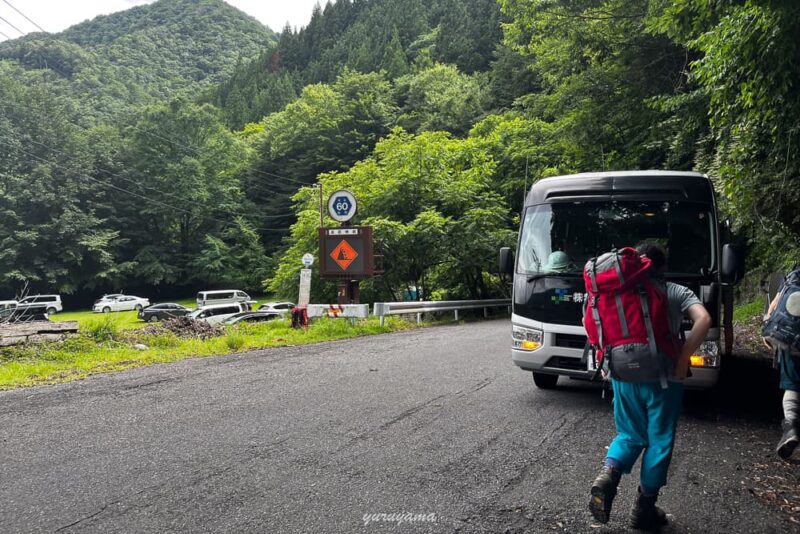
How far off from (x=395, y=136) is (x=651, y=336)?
35.8 metres

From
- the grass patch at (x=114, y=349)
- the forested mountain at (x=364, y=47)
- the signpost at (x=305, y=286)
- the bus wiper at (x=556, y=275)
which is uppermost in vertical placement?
the forested mountain at (x=364, y=47)

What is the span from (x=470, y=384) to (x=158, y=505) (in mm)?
4756

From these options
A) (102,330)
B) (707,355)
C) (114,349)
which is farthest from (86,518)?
(102,330)

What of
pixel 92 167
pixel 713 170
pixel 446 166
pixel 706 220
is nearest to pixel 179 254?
pixel 92 167

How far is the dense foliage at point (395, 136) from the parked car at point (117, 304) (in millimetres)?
5058

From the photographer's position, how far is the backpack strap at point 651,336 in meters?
3.47

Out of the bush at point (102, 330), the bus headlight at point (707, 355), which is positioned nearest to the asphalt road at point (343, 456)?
the bus headlight at point (707, 355)

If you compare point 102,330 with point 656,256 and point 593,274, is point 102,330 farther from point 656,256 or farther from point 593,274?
point 656,256

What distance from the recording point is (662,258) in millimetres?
3678

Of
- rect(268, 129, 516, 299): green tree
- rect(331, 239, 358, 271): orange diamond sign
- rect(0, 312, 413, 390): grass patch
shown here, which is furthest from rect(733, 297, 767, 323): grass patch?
rect(331, 239, 358, 271): orange diamond sign

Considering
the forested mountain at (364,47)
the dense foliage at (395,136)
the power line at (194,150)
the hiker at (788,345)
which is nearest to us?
the hiker at (788,345)

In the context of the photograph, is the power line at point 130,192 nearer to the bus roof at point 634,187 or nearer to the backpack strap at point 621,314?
the bus roof at point 634,187

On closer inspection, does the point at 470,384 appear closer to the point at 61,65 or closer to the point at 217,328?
the point at 217,328

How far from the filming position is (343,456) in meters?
4.74
